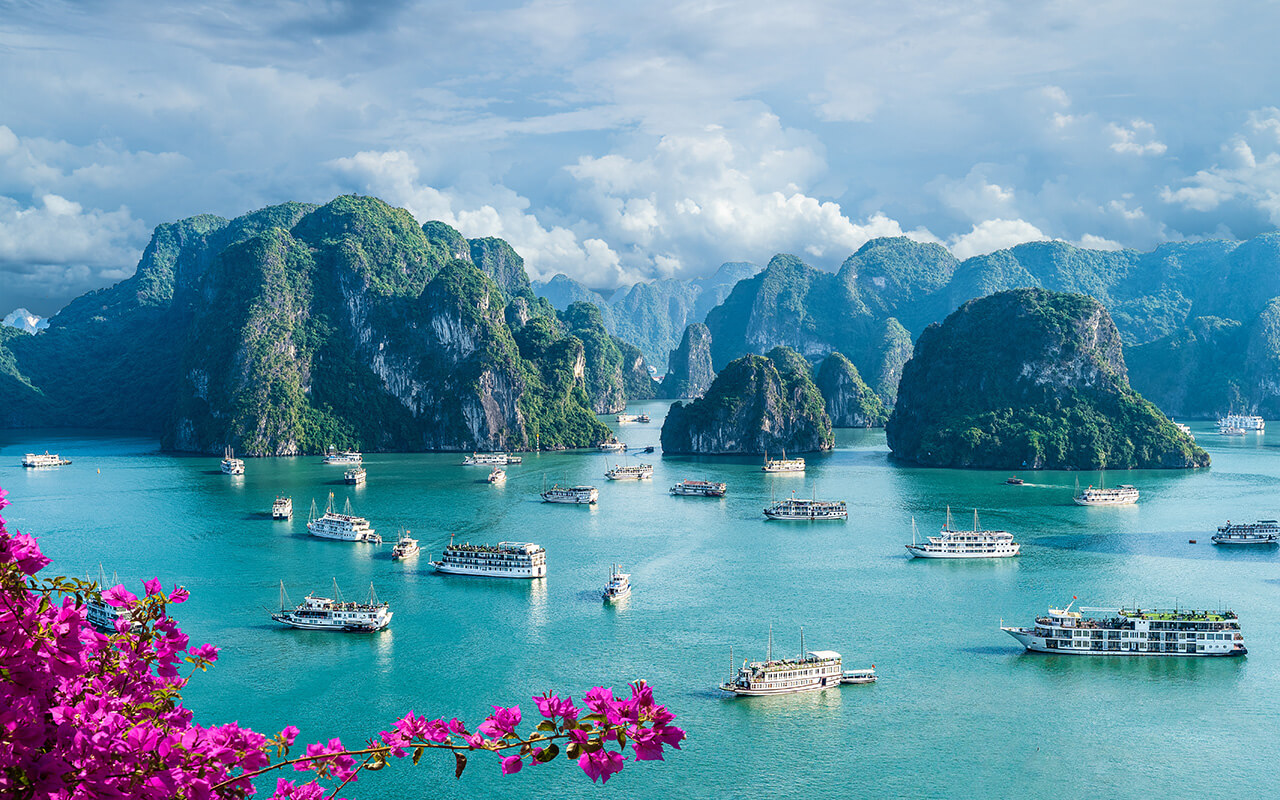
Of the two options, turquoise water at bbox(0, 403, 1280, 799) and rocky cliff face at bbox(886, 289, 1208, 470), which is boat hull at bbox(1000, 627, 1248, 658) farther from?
rocky cliff face at bbox(886, 289, 1208, 470)

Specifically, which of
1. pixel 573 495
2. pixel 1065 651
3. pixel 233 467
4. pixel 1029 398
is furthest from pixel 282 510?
pixel 1029 398

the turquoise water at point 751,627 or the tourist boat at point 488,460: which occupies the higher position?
the tourist boat at point 488,460

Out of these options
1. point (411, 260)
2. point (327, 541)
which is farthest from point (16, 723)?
point (411, 260)

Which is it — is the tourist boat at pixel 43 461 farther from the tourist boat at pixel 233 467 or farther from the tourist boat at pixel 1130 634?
the tourist boat at pixel 1130 634

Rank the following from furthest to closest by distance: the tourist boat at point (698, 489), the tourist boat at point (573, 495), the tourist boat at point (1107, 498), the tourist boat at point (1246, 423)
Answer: the tourist boat at point (1246, 423) < the tourist boat at point (698, 489) < the tourist boat at point (573, 495) < the tourist boat at point (1107, 498)

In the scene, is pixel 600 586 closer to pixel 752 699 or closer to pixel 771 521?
pixel 752 699

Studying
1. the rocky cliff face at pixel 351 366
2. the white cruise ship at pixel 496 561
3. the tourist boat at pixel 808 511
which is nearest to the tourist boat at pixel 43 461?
the rocky cliff face at pixel 351 366

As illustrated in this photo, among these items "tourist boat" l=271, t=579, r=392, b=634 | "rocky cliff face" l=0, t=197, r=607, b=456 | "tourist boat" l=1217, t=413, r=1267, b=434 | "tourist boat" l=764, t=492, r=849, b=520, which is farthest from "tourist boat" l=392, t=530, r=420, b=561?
"tourist boat" l=1217, t=413, r=1267, b=434

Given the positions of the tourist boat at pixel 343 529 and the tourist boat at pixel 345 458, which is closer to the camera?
the tourist boat at pixel 343 529
